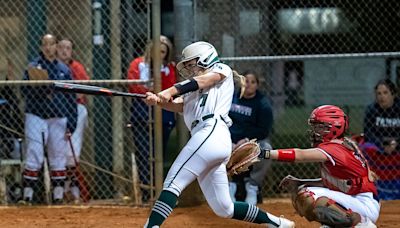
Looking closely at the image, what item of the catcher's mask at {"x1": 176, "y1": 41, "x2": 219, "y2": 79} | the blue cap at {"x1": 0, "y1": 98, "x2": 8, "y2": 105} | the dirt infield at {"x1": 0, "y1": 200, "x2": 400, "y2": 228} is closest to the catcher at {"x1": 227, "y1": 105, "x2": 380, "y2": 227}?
the catcher's mask at {"x1": 176, "y1": 41, "x2": 219, "y2": 79}

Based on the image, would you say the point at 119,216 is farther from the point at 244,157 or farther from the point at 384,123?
the point at 384,123

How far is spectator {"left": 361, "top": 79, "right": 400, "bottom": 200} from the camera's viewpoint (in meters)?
9.45

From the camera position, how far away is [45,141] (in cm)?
948

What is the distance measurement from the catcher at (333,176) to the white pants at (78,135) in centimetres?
366

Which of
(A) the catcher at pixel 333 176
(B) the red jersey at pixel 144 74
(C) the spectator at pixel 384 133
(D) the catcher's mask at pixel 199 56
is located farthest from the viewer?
(C) the spectator at pixel 384 133

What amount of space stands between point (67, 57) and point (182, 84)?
139 inches

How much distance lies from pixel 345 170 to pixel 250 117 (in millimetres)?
3319

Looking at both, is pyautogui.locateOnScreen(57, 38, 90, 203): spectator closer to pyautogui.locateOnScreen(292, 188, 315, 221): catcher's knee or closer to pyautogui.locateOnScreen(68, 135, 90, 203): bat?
pyautogui.locateOnScreen(68, 135, 90, 203): bat

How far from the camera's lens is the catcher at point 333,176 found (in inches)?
237

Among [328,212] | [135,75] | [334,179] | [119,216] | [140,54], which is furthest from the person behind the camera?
[140,54]

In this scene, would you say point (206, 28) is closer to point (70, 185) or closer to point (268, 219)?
point (70, 185)

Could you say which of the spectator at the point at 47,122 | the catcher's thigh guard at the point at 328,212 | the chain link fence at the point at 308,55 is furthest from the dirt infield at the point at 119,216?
the catcher's thigh guard at the point at 328,212

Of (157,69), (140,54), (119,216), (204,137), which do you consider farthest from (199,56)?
(140,54)

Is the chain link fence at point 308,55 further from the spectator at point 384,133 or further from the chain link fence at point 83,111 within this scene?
the chain link fence at point 83,111
